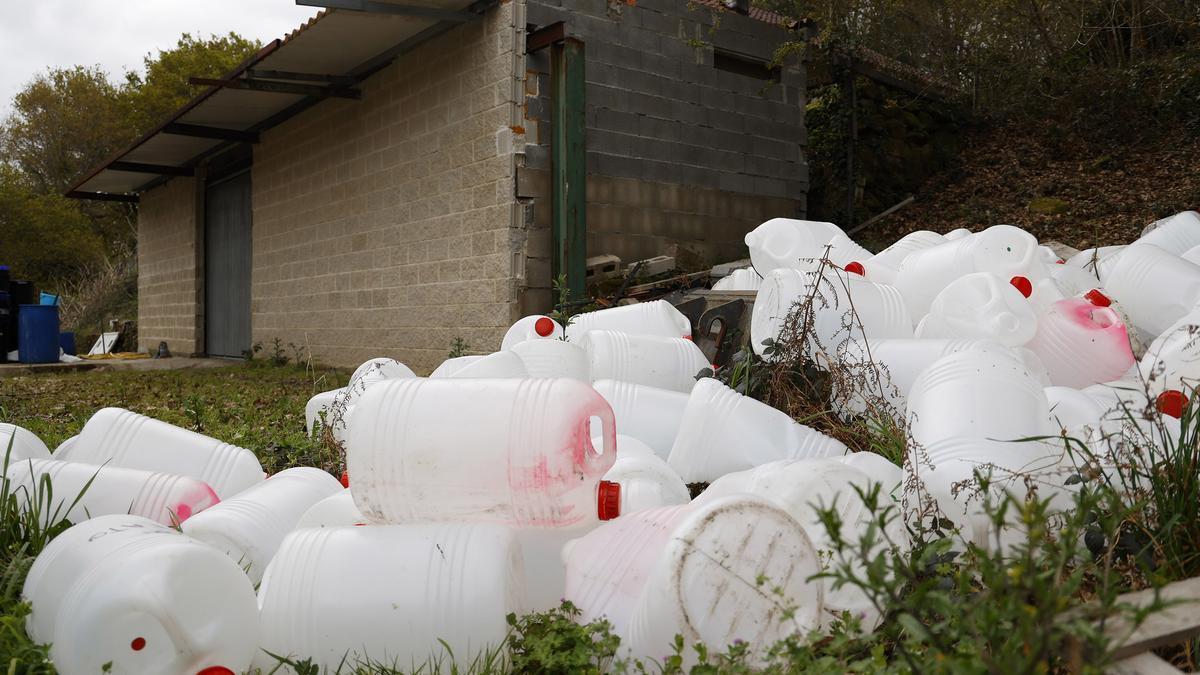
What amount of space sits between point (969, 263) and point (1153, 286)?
748mm

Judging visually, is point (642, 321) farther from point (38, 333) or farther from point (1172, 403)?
point (38, 333)

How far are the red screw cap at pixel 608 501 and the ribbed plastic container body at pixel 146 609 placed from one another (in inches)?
31.2

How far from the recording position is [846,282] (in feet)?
12.3

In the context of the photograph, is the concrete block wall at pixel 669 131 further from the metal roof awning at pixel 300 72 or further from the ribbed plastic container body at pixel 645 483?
the ribbed plastic container body at pixel 645 483

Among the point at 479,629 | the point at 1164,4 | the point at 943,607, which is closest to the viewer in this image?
the point at 943,607

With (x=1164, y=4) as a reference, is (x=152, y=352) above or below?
below

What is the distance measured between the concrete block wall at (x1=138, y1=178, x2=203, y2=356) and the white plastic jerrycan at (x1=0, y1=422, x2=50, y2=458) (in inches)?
445

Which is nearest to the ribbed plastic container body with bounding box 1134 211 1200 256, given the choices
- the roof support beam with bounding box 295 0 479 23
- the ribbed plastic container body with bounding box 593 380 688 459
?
the ribbed plastic container body with bounding box 593 380 688 459

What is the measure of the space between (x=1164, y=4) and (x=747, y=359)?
862 cm

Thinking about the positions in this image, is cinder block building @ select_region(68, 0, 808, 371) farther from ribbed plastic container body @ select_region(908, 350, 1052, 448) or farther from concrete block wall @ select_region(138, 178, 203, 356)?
ribbed plastic container body @ select_region(908, 350, 1052, 448)

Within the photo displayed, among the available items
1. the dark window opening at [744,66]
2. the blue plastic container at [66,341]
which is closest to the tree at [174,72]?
the blue plastic container at [66,341]

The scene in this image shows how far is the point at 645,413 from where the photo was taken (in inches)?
134

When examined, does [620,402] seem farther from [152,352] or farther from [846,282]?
[152,352]

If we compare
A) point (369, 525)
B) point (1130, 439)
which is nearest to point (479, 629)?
point (369, 525)
